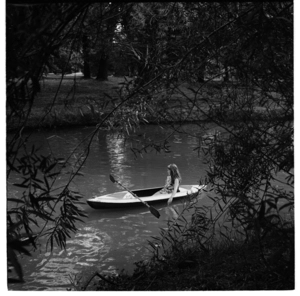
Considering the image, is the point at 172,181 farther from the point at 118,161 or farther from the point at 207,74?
the point at 207,74

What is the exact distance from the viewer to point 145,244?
220 inches

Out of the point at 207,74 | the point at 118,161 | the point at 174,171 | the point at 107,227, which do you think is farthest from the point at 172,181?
the point at 207,74

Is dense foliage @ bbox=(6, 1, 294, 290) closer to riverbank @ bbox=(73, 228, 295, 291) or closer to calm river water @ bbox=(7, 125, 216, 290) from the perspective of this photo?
riverbank @ bbox=(73, 228, 295, 291)

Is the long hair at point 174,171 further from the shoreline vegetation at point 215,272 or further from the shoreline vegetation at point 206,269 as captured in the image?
the shoreline vegetation at point 215,272

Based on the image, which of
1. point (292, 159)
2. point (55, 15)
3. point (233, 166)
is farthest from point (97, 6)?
point (292, 159)

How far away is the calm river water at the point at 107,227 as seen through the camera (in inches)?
187

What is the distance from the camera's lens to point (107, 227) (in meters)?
6.40

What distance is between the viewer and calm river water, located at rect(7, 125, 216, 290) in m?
4.74

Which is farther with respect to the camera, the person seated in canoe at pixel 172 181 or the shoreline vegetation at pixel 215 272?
the person seated in canoe at pixel 172 181

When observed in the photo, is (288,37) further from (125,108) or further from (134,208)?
(134,208)

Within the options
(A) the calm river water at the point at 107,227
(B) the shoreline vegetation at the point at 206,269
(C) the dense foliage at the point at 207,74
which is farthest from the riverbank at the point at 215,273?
(A) the calm river water at the point at 107,227

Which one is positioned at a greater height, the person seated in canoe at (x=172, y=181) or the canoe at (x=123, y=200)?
the person seated in canoe at (x=172, y=181)

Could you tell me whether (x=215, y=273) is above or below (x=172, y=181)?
above
